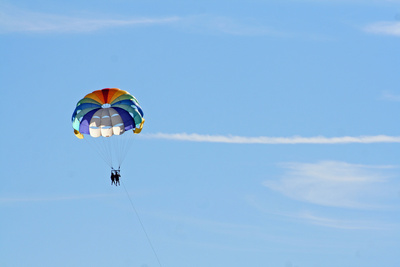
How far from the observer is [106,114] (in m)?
75.5

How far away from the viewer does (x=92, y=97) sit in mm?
76438

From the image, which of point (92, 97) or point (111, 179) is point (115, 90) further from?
point (111, 179)

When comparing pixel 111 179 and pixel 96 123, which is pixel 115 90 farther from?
pixel 111 179

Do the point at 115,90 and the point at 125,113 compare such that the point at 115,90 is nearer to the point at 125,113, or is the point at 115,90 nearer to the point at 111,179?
the point at 125,113

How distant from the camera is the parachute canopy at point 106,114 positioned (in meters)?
75.5

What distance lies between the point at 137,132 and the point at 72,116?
615 centimetres

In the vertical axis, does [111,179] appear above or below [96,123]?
below

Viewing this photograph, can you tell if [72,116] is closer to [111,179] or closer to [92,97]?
[92,97]

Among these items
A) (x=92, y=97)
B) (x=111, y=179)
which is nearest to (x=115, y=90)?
(x=92, y=97)

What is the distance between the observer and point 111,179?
7394cm

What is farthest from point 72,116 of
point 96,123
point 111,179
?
point 111,179

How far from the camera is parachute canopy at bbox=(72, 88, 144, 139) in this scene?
75.5 metres

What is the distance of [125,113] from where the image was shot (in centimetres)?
7550

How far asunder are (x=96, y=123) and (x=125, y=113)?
2.83 meters
